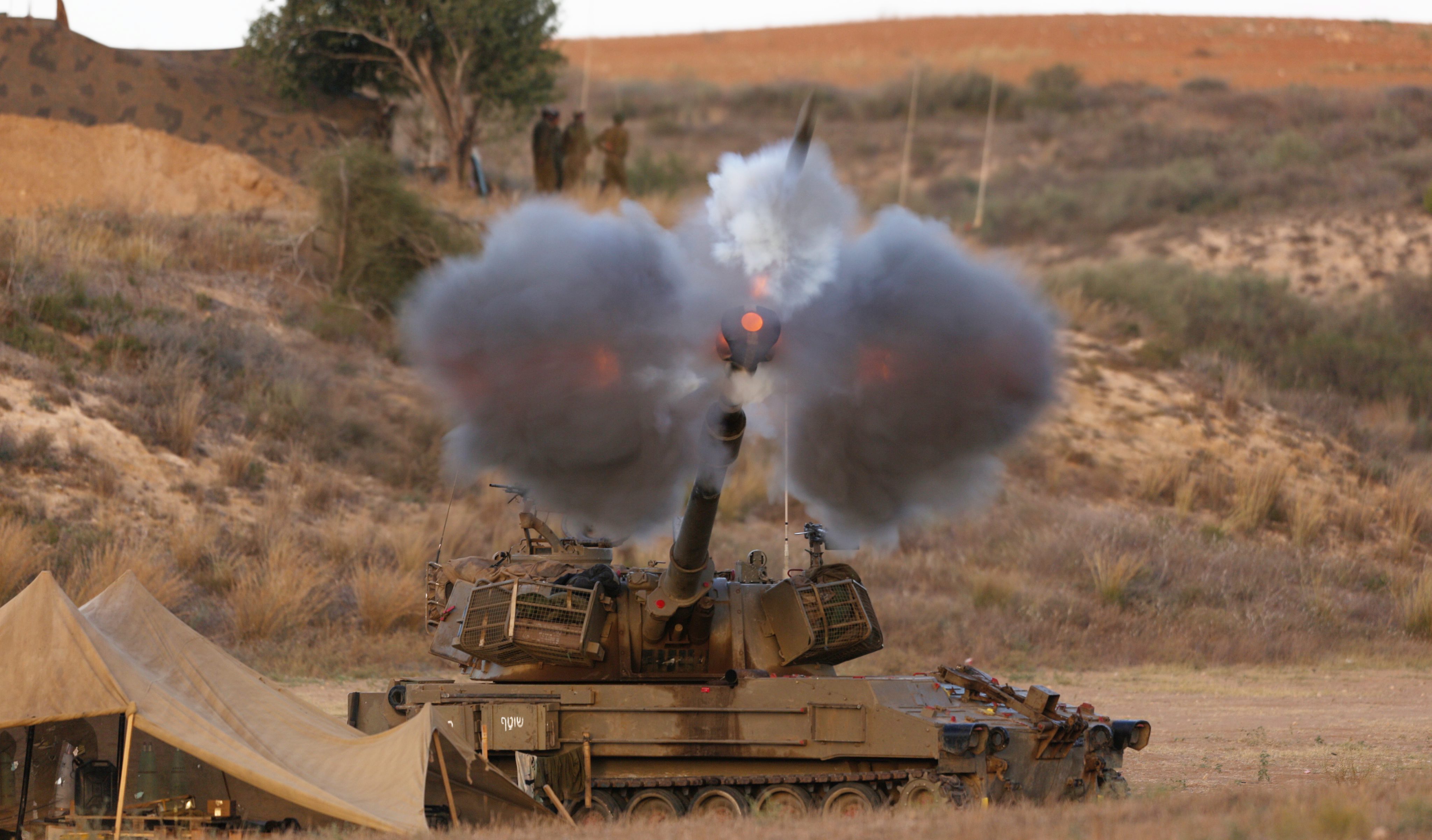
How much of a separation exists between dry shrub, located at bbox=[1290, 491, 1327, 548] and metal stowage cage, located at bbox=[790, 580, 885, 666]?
54.1 ft

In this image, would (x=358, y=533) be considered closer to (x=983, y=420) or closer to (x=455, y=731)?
(x=455, y=731)

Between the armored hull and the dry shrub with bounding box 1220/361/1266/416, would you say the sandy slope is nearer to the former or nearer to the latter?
the dry shrub with bounding box 1220/361/1266/416

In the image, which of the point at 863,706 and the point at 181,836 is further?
the point at 863,706

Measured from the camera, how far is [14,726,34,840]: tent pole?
33.4 feet

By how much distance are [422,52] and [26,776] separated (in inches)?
890

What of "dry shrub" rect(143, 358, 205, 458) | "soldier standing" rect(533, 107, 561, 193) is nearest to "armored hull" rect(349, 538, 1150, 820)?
"dry shrub" rect(143, 358, 205, 458)

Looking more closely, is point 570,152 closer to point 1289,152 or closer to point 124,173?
point 124,173

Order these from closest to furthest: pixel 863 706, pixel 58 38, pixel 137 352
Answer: pixel 863 706 < pixel 137 352 < pixel 58 38

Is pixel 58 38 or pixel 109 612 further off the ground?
pixel 58 38

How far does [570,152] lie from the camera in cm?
3216

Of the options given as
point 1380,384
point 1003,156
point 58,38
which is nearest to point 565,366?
point 58,38

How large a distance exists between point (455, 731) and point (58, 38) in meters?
22.7

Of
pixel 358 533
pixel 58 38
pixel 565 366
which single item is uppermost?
pixel 58 38

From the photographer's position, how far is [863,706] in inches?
416
